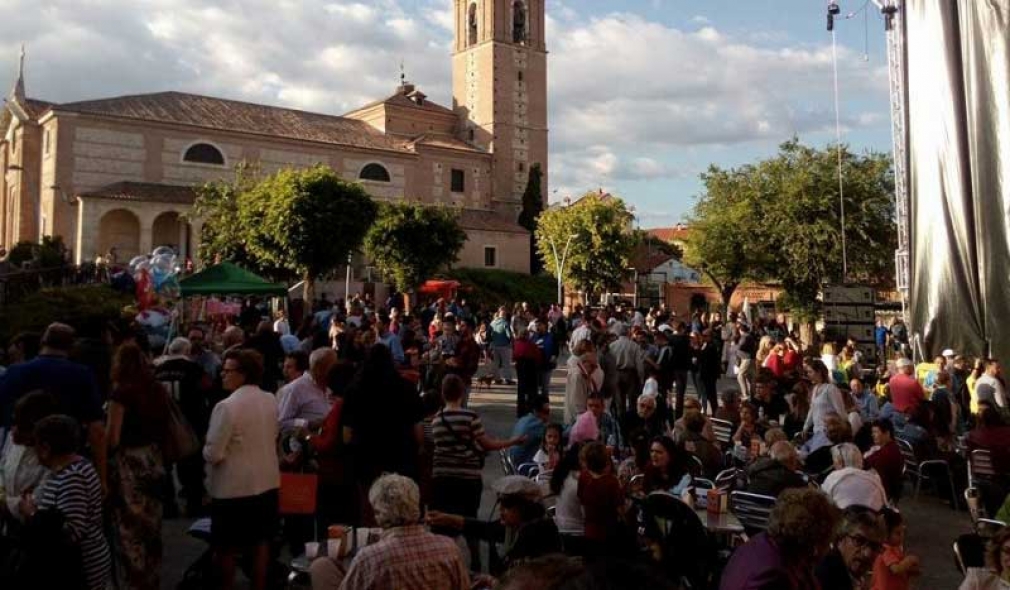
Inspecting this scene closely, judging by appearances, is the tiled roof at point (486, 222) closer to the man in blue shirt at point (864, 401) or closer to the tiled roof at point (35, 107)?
the tiled roof at point (35, 107)

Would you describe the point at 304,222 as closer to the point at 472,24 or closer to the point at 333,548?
the point at 333,548

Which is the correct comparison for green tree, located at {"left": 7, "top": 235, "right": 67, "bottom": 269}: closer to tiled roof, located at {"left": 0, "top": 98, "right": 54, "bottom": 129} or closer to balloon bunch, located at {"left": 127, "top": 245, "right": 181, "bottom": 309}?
tiled roof, located at {"left": 0, "top": 98, "right": 54, "bottom": 129}

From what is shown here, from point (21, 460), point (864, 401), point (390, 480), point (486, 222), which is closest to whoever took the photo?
point (390, 480)

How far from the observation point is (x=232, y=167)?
136ft

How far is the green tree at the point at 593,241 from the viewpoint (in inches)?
1706

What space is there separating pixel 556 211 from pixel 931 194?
3127cm

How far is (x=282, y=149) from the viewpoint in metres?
43.2

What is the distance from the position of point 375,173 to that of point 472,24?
17716mm

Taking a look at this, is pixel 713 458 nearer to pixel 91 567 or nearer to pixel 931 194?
pixel 91 567

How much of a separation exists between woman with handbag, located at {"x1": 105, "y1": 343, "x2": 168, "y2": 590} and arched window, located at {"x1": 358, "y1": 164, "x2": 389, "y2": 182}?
4209 centimetres

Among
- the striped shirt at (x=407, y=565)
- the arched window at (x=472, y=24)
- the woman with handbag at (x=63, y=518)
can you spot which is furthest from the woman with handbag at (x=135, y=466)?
the arched window at (x=472, y=24)

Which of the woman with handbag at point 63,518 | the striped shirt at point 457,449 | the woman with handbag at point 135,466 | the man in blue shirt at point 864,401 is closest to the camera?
the woman with handbag at point 63,518

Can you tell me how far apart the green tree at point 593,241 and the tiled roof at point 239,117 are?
1109 cm

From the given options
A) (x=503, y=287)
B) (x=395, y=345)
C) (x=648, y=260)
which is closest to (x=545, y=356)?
(x=395, y=345)
